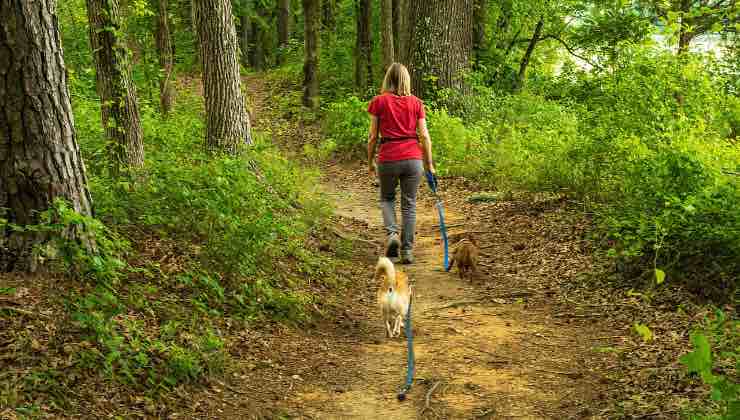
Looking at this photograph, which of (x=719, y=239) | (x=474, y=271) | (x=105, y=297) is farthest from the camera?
(x=474, y=271)

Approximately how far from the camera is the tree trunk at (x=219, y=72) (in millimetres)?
9992

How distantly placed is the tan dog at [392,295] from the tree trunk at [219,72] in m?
4.82

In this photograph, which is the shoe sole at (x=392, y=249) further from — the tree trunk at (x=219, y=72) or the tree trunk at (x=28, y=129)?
the tree trunk at (x=28, y=129)

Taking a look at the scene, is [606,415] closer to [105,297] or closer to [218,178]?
[105,297]

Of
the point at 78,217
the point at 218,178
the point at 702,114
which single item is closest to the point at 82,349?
the point at 78,217

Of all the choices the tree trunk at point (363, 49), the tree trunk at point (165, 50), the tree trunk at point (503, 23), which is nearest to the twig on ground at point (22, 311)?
the tree trunk at point (165, 50)

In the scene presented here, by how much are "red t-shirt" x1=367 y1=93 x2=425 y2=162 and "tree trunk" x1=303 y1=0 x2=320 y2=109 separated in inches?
515

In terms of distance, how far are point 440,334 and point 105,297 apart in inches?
122

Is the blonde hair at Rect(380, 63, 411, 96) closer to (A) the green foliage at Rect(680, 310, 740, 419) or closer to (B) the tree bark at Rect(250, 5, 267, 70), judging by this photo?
(A) the green foliage at Rect(680, 310, 740, 419)

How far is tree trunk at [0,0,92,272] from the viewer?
454 centimetres

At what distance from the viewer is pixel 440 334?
6082 millimetres

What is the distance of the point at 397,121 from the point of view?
7.86 m

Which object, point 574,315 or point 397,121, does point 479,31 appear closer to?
point 397,121

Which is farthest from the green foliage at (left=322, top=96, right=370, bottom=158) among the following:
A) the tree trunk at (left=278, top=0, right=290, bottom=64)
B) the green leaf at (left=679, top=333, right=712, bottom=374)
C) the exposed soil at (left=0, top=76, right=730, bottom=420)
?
the tree trunk at (left=278, top=0, right=290, bottom=64)
